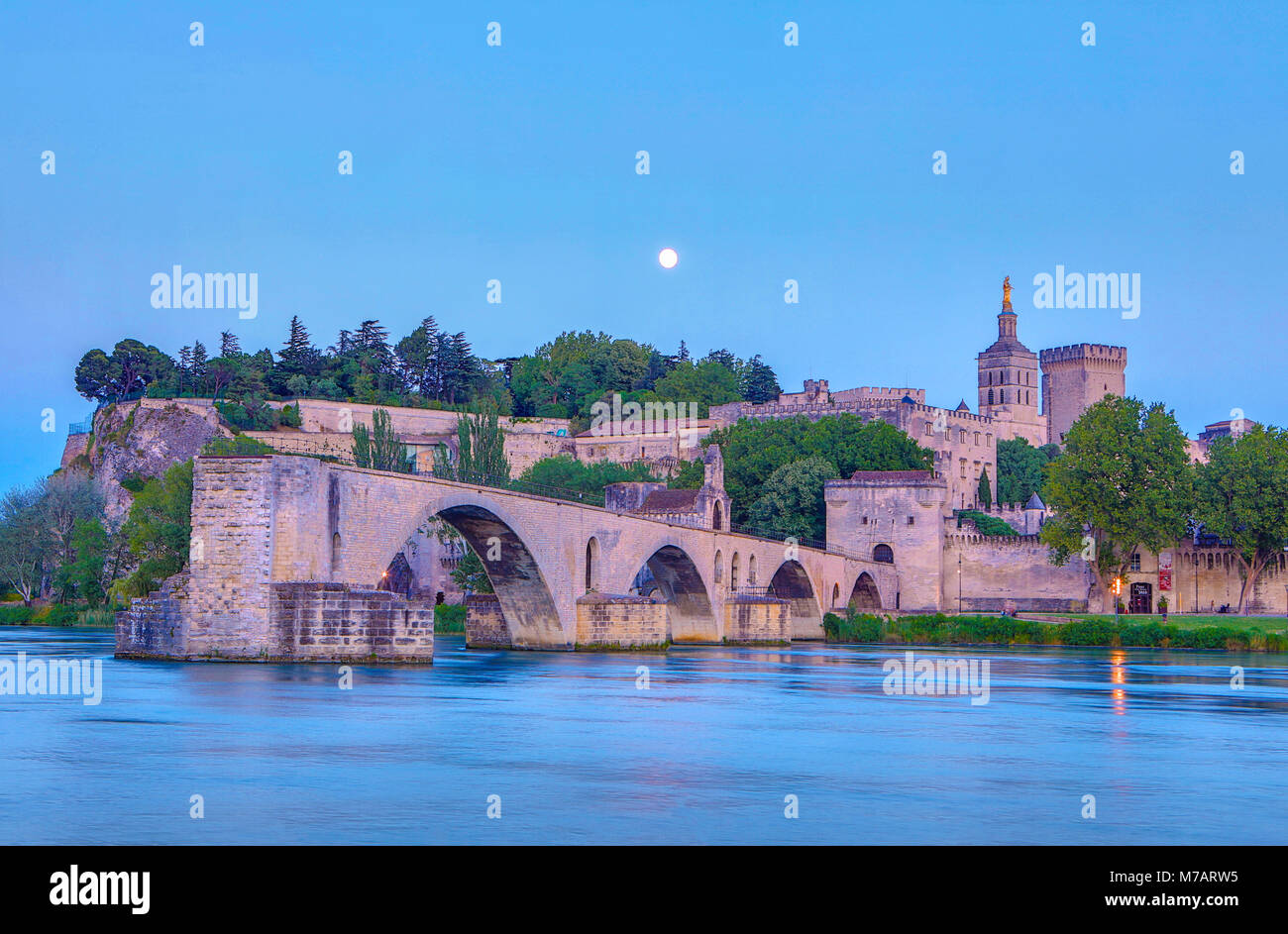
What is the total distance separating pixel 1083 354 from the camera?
485 feet

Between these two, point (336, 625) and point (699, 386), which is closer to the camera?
point (336, 625)

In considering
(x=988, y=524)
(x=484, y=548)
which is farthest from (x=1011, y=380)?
(x=484, y=548)

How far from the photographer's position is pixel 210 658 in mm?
31953

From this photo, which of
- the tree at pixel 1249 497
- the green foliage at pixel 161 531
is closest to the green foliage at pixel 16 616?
the green foliage at pixel 161 531

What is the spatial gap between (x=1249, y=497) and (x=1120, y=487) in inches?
229

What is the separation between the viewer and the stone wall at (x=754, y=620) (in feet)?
199

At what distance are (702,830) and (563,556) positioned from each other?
32.4 m

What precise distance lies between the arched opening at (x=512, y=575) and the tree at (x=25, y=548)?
33227mm

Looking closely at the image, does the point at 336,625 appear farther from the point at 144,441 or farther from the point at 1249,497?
the point at 144,441

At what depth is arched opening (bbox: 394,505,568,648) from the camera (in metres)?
40.8

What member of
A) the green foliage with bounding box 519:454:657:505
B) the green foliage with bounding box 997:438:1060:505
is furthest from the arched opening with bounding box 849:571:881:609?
the green foliage with bounding box 997:438:1060:505

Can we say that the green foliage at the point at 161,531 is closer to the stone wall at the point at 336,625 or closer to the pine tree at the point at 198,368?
the stone wall at the point at 336,625
